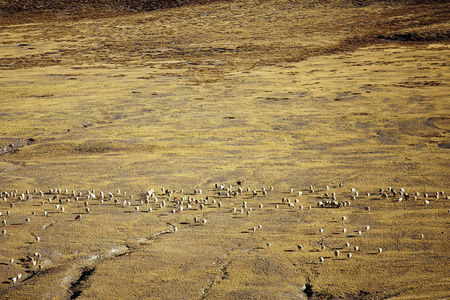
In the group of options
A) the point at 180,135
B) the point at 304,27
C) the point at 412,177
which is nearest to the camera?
the point at 412,177

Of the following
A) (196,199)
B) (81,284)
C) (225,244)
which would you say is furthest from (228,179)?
(81,284)

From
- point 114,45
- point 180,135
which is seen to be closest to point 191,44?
point 114,45

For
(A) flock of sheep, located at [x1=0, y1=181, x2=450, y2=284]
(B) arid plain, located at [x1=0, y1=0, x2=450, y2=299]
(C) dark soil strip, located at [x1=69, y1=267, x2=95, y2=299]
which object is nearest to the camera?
(C) dark soil strip, located at [x1=69, y1=267, x2=95, y2=299]

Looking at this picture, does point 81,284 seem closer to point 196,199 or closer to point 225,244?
point 225,244

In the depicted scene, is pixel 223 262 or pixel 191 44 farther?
pixel 191 44

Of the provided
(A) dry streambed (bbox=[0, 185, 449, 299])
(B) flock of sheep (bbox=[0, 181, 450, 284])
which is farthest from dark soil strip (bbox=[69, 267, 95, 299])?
(B) flock of sheep (bbox=[0, 181, 450, 284])

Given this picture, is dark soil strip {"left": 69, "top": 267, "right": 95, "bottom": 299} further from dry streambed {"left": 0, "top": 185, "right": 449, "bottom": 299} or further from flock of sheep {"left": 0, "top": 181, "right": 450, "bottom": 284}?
flock of sheep {"left": 0, "top": 181, "right": 450, "bottom": 284}

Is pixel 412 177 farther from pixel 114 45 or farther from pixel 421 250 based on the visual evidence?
pixel 114 45
